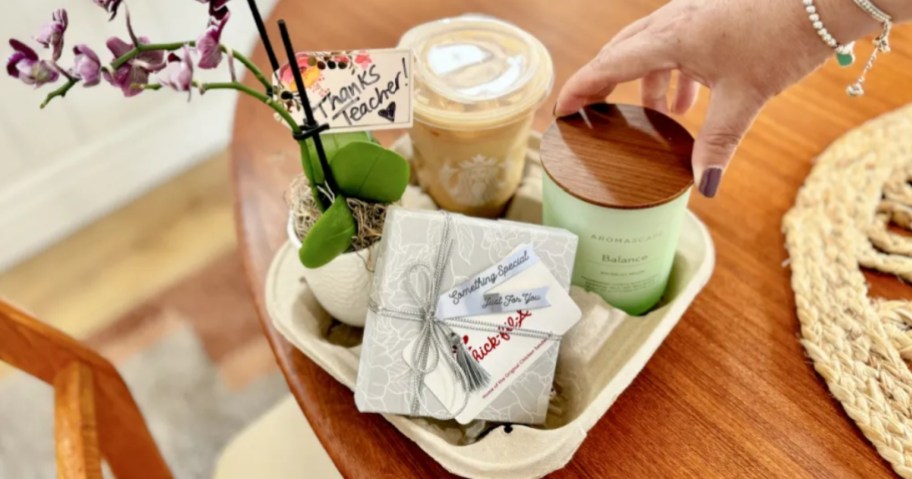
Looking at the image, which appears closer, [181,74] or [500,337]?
[181,74]

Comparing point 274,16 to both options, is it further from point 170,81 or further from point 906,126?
point 906,126

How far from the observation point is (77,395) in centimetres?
68

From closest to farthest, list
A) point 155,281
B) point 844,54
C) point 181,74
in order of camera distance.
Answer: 1. point 181,74
2. point 844,54
3. point 155,281

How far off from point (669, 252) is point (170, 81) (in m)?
0.43

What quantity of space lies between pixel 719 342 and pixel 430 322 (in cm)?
28

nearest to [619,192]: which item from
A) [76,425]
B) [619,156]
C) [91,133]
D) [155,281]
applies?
[619,156]

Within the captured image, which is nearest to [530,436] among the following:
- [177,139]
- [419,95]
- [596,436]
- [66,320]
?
[596,436]

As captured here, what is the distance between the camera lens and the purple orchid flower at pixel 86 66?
424 millimetres

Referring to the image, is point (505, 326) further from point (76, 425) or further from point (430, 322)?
point (76, 425)

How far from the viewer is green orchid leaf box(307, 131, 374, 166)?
572 mm

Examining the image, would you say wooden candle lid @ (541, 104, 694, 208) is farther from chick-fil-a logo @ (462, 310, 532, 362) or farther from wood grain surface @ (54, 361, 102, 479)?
wood grain surface @ (54, 361, 102, 479)

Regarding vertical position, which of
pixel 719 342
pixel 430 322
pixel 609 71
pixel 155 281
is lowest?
pixel 155 281

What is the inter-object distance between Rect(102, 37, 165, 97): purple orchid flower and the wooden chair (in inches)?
11.8

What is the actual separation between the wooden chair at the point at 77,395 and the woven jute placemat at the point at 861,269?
0.65 metres
